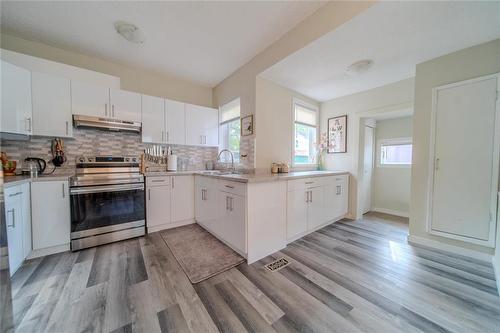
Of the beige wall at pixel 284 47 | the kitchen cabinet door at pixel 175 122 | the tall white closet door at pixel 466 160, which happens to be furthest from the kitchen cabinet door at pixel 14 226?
the tall white closet door at pixel 466 160

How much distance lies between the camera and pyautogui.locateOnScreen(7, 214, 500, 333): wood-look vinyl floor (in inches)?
47.3

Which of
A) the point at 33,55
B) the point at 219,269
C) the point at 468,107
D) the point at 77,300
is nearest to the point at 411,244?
the point at 468,107

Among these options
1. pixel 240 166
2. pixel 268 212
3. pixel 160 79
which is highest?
pixel 160 79

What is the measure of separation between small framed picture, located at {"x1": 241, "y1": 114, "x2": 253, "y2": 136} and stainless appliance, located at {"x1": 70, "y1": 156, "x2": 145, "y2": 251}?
1.79 meters

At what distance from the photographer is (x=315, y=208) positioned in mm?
2697

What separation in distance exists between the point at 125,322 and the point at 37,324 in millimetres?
588

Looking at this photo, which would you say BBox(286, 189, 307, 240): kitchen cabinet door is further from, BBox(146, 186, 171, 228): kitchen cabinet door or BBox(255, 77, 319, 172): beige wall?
BBox(146, 186, 171, 228): kitchen cabinet door

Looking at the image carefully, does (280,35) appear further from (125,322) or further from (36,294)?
(36,294)

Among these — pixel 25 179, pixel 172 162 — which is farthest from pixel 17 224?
pixel 172 162

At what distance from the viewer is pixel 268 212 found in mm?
2057

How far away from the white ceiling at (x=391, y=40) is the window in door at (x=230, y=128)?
0.91 meters

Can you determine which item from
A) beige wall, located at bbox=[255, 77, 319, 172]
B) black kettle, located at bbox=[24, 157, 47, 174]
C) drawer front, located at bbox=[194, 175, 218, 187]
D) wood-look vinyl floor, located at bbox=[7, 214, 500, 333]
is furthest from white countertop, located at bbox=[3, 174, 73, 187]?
beige wall, located at bbox=[255, 77, 319, 172]

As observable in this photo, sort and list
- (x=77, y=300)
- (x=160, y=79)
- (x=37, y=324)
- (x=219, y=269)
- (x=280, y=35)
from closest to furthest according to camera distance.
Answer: (x=37, y=324) → (x=77, y=300) → (x=219, y=269) → (x=280, y=35) → (x=160, y=79)

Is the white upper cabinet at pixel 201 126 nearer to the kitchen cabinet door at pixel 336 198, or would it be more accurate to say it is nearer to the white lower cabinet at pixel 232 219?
the white lower cabinet at pixel 232 219
